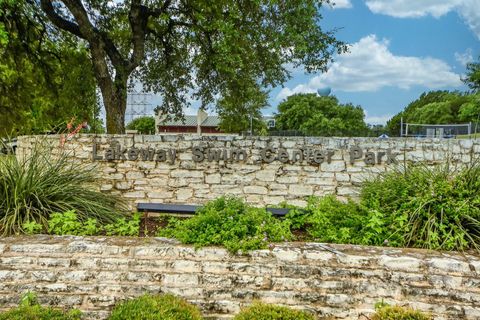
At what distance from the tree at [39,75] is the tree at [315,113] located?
32.3 meters

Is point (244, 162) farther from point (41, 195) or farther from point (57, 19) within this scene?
point (57, 19)

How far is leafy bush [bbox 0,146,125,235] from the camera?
4.80 metres

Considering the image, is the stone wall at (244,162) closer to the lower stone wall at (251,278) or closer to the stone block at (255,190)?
the stone block at (255,190)

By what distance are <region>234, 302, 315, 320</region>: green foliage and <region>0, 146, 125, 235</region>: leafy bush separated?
110 inches

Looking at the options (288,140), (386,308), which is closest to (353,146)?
(288,140)

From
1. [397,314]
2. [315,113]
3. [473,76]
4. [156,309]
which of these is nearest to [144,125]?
[315,113]

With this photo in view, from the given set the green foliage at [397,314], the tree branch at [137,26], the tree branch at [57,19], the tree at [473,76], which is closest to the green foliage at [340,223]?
the green foliage at [397,314]

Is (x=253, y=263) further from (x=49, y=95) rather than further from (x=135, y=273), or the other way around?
(x=49, y=95)

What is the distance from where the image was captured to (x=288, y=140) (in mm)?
7453

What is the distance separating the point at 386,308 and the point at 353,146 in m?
4.42

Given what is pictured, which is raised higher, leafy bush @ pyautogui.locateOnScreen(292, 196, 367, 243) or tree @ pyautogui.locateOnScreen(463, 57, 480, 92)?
tree @ pyautogui.locateOnScreen(463, 57, 480, 92)

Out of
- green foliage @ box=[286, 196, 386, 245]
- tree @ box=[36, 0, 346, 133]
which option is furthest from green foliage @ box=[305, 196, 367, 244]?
tree @ box=[36, 0, 346, 133]

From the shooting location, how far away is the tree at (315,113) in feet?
142

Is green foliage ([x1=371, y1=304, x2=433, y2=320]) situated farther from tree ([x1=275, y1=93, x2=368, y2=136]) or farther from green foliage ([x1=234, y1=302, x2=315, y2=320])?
tree ([x1=275, y1=93, x2=368, y2=136])
